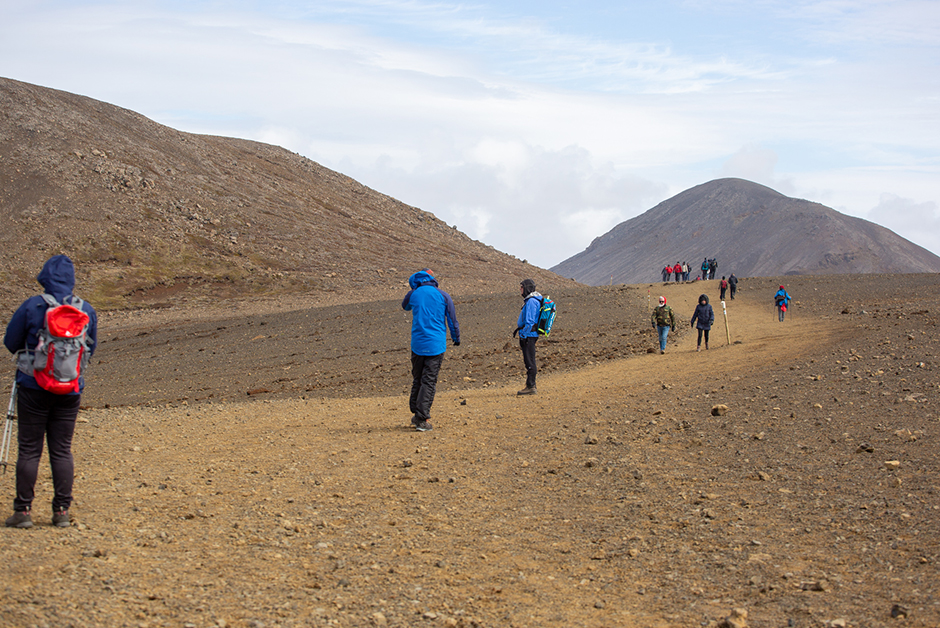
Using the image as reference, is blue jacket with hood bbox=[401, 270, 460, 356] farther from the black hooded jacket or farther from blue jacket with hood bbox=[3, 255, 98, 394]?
the black hooded jacket

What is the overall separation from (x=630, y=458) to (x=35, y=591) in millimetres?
5570

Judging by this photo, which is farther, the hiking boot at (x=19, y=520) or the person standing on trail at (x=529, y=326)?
the person standing on trail at (x=529, y=326)

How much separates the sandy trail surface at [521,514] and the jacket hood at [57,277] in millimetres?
1697

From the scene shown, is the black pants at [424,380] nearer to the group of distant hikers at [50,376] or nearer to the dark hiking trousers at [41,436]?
the group of distant hikers at [50,376]

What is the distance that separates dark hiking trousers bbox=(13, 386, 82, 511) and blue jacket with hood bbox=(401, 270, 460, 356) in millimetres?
4678

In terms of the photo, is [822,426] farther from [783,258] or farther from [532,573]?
[783,258]

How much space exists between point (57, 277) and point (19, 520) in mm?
1746

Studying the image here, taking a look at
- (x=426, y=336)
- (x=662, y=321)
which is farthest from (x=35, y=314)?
(x=662, y=321)

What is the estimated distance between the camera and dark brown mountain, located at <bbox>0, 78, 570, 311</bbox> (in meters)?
47.8

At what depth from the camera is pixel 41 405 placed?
5934 mm

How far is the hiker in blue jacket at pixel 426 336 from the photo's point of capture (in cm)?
1016

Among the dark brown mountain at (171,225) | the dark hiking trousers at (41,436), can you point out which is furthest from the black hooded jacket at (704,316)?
the dark brown mountain at (171,225)

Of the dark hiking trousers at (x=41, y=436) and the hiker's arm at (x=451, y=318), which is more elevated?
the hiker's arm at (x=451, y=318)

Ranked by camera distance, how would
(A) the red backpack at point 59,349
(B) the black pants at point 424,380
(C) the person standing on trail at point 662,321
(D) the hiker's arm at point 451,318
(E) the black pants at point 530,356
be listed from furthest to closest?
(C) the person standing on trail at point 662,321 < (E) the black pants at point 530,356 < (B) the black pants at point 424,380 < (D) the hiker's arm at point 451,318 < (A) the red backpack at point 59,349
